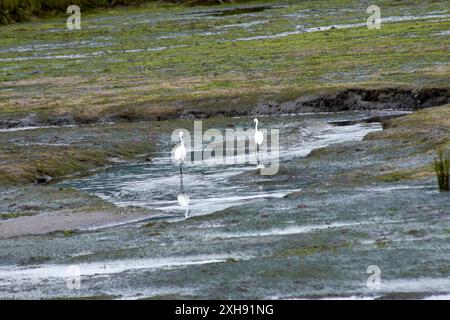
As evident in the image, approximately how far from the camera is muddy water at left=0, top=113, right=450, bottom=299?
14305 millimetres

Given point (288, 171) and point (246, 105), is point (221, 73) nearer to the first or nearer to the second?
point (246, 105)

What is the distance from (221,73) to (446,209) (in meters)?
27.1

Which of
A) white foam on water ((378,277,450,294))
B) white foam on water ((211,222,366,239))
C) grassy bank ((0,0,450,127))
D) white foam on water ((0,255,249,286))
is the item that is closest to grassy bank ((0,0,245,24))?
grassy bank ((0,0,450,127))

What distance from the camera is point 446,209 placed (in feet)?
58.5

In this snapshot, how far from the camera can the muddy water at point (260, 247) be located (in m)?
14.3

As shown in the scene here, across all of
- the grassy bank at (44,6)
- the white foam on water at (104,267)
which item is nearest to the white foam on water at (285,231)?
the white foam on water at (104,267)

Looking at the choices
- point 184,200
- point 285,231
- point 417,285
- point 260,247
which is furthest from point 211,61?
point 417,285

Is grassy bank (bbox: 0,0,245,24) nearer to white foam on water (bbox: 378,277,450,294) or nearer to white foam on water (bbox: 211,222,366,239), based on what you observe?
white foam on water (bbox: 211,222,366,239)

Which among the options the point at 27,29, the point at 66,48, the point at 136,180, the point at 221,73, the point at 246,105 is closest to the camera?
the point at 136,180

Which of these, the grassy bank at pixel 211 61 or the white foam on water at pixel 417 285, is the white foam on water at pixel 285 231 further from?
the grassy bank at pixel 211 61

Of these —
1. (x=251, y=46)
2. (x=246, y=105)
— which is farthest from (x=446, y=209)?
(x=251, y=46)

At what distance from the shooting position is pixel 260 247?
1661 cm

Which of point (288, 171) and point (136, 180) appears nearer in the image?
point (288, 171)

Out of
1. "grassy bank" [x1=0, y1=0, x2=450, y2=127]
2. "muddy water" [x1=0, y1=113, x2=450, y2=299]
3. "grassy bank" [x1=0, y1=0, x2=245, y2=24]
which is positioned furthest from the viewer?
"grassy bank" [x1=0, y1=0, x2=245, y2=24]
